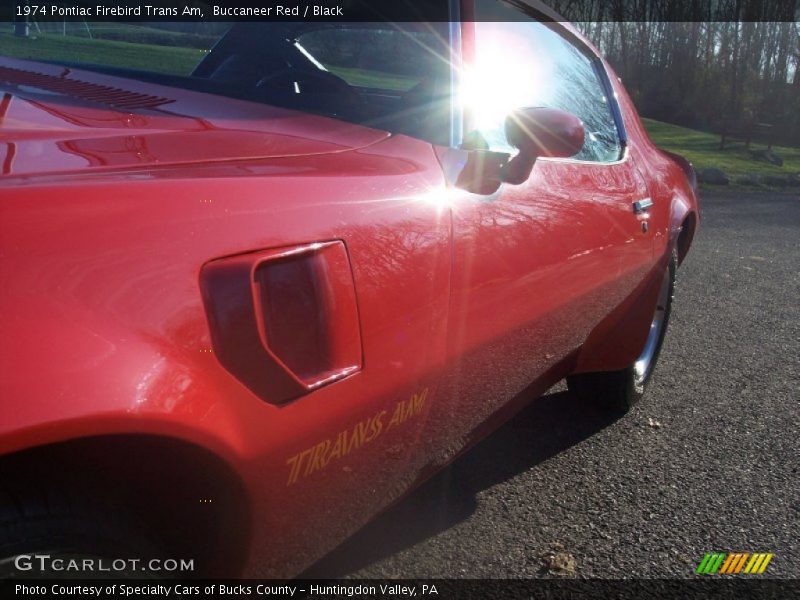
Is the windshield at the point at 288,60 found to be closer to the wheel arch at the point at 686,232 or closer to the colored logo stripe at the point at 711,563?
the colored logo stripe at the point at 711,563

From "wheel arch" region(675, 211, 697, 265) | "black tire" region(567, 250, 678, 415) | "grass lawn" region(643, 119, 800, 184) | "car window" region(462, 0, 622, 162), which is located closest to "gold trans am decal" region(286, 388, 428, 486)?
"car window" region(462, 0, 622, 162)

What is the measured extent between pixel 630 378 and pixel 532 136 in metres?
1.53

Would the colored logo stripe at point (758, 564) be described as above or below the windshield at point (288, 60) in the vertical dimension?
below

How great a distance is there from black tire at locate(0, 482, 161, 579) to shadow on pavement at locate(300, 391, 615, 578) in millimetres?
931

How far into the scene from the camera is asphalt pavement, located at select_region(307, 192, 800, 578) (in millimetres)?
2277

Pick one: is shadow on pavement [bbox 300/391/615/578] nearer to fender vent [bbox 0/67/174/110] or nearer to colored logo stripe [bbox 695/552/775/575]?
colored logo stripe [bbox 695/552/775/575]

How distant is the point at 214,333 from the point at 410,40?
1.44 m

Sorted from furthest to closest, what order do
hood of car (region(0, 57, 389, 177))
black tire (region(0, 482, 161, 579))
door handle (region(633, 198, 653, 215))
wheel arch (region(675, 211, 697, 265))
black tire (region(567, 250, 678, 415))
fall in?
wheel arch (region(675, 211, 697, 265)) → black tire (region(567, 250, 678, 415)) → door handle (region(633, 198, 653, 215)) → hood of car (region(0, 57, 389, 177)) → black tire (region(0, 482, 161, 579))

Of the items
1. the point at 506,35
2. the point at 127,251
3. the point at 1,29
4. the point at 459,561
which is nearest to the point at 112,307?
the point at 127,251

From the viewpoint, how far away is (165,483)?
4.15 feet

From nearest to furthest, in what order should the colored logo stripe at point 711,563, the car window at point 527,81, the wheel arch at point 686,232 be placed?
1. the car window at point 527,81
2. the colored logo stripe at point 711,563
3. the wheel arch at point 686,232

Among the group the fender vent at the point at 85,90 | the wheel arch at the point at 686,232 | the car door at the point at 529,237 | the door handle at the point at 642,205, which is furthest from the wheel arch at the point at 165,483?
the wheel arch at the point at 686,232

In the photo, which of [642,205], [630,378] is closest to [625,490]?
[630,378]

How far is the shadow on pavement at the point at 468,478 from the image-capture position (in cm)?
221
